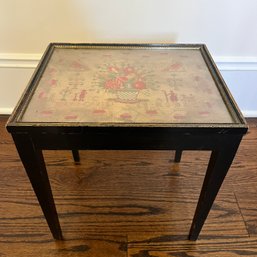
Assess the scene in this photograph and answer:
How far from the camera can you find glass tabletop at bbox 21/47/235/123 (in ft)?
2.35

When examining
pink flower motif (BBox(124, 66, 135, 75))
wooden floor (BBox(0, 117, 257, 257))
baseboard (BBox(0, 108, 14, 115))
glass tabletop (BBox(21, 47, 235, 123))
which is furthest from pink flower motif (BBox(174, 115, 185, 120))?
baseboard (BBox(0, 108, 14, 115))

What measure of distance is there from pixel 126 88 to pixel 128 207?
55cm

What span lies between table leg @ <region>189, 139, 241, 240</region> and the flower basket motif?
0.27 metres

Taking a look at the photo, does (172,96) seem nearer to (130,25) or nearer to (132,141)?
(132,141)

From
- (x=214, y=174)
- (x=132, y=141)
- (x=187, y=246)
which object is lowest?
(x=187, y=246)

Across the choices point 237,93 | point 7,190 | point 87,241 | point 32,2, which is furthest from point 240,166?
point 32,2

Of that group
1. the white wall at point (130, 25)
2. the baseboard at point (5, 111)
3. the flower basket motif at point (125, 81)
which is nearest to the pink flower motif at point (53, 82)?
the flower basket motif at point (125, 81)

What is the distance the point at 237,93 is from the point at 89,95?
3.18 ft

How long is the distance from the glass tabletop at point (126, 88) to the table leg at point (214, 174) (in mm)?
82

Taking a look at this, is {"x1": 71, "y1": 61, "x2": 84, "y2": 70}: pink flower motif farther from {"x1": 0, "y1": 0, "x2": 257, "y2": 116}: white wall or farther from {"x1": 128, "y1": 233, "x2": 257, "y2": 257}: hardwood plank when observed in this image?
{"x1": 128, "y1": 233, "x2": 257, "y2": 257}: hardwood plank

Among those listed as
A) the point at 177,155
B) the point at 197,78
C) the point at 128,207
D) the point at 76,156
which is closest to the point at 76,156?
the point at 76,156

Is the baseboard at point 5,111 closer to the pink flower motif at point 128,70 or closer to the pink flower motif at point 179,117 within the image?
the pink flower motif at point 128,70

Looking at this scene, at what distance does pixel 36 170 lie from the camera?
29.8 inches

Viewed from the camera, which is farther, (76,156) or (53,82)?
(76,156)
